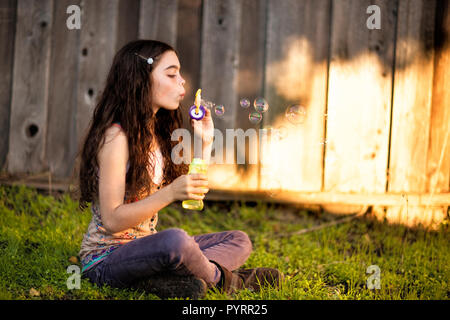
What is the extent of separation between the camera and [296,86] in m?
3.42

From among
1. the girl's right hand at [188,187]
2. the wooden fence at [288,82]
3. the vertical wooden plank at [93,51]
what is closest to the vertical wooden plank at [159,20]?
the wooden fence at [288,82]

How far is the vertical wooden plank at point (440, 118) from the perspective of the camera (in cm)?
335

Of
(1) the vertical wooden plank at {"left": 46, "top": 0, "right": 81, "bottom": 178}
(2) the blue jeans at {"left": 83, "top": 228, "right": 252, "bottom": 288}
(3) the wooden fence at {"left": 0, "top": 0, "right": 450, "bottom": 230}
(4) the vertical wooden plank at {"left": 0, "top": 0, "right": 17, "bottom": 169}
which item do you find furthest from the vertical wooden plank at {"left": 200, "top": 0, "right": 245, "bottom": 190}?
(2) the blue jeans at {"left": 83, "top": 228, "right": 252, "bottom": 288}

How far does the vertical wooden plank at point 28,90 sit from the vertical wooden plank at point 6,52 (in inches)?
2.4

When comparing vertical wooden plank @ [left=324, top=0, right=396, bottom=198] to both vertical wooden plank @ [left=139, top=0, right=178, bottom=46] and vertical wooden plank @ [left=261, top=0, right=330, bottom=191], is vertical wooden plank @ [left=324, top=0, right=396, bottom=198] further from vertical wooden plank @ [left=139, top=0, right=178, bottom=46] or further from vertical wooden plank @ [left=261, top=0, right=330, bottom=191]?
vertical wooden plank @ [left=139, top=0, right=178, bottom=46]

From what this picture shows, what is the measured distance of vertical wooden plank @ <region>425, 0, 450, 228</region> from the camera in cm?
335

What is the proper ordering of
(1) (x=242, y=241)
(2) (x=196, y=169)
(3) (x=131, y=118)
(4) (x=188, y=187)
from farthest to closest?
1. (1) (x=242, y=241)
2. (3) (x=131, y=118)
3. (2) (x=196, y=169)
4. (4) (x=188, y=187)

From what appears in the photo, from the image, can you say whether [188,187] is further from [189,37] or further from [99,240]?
[189,37]

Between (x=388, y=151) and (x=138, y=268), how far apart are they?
2.24 m

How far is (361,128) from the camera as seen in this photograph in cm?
340

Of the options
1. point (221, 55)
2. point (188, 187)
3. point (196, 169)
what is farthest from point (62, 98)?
point (188, 187)

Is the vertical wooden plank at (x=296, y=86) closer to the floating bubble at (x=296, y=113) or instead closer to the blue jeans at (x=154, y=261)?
the floating bubble at (x=296, y=113)

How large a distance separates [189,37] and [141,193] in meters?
1.69

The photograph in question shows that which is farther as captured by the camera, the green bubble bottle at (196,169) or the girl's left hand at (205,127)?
the girl's left hand at (205,127)
